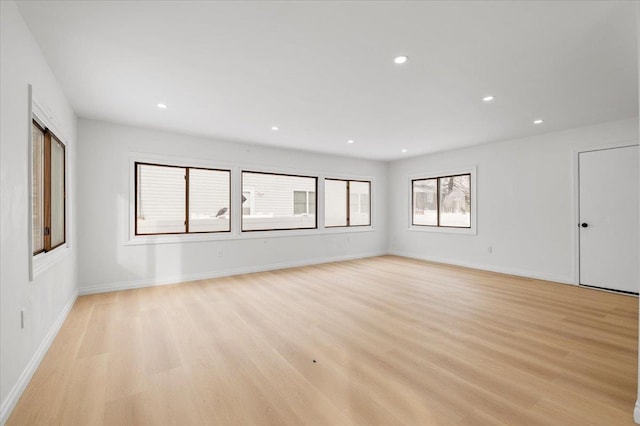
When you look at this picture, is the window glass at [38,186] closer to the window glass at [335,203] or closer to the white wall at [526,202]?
Result: the window glass at [335,203]

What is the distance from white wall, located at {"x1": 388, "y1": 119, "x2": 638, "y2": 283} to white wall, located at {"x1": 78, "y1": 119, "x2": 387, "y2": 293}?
3.25m

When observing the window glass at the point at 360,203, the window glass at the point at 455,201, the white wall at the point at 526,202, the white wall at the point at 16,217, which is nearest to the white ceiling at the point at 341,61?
the white wall at the point at 16,217

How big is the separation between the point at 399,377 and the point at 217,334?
5.92 ft

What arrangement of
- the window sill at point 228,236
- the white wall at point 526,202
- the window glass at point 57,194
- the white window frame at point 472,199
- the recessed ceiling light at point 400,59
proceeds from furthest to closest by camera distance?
the white window frame at point 472,199, the white wall at point 526,202, the window sill at point 228,236, the window glass at point 57,194, the recessed ceiling light at point 400,59

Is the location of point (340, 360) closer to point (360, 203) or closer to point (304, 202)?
point (304, 202)

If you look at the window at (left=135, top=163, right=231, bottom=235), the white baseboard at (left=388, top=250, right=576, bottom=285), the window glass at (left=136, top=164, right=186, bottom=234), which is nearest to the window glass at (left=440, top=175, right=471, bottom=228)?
the white baseboard at (left=388, top=250, right=576, bottom=285)

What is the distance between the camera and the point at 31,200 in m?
2.34

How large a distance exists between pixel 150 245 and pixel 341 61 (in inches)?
162

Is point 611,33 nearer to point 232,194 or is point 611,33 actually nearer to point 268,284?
point 268,284

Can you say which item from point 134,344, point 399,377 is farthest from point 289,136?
point 399,377

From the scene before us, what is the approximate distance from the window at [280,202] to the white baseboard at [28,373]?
3729 millimetres

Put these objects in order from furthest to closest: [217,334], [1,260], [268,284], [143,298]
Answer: [268,284] < [143,298] < [217,334] < [1,260]

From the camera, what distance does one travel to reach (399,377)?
7.30 ft

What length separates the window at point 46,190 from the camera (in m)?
2.70
